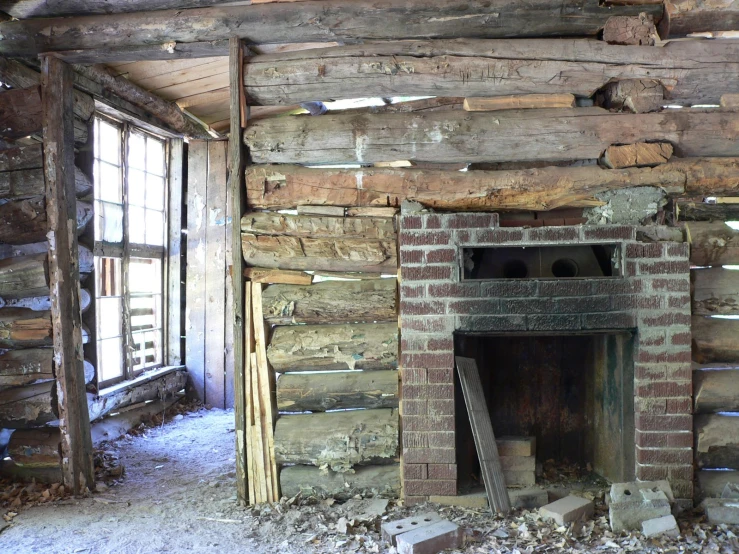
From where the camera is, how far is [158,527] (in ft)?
12.4

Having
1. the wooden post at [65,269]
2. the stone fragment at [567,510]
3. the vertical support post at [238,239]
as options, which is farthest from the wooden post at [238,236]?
the stone fragment at [567,510]

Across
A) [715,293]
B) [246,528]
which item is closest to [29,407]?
[246,528]

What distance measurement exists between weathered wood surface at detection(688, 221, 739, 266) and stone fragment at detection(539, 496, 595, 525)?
166cm

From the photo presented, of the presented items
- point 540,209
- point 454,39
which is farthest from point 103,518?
point 454,39

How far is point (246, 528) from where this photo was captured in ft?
12.2

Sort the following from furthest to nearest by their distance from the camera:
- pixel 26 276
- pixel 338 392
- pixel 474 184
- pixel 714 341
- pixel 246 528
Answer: pixel 26 276
pixel 338 392
pixel 474 184
pixel 714 341
pixel 246 528

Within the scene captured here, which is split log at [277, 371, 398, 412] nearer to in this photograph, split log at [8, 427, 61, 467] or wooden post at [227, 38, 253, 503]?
wooden post at [227, 38, 253, 503]

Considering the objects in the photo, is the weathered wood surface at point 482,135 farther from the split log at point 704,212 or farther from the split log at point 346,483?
the split log at point 346,483

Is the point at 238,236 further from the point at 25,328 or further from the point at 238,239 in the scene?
the point at 25,328

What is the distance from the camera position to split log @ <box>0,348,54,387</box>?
4.35 meters

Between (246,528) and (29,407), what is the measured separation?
6.12ft

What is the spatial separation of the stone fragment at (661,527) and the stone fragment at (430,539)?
1046 mm

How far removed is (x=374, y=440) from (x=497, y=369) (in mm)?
1222

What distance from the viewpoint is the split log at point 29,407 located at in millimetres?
4324
